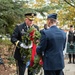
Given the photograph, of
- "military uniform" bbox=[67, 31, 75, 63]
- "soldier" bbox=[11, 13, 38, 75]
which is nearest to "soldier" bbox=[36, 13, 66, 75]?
"soldier" bbox=[11, 13, 38, 75]

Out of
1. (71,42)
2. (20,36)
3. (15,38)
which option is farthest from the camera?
(71,42)

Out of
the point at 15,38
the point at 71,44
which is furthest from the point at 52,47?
the point at 71,44

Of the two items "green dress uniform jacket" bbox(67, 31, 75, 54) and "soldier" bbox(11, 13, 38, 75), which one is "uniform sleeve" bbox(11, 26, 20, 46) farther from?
"green dress uniform jacket" bbox(67, 31, 75, 54)

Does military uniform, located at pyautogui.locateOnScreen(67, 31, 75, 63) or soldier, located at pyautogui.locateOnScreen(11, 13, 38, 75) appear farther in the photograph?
military uniform, located at pyautogui.locateOnScreen(67, 31, 75, 63)

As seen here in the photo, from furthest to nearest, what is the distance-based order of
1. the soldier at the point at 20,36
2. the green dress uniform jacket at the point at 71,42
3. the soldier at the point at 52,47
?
1. the green dress uniform jacket at the point at 71,42
2. the soldier at the point at 20,36
3. the soldier at the point at 52,47

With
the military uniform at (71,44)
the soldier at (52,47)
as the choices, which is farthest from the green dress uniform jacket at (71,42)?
the soldier at (52,47)

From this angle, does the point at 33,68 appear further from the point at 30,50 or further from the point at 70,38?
the point at 70,38

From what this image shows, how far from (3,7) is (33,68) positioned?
3115 millimetres

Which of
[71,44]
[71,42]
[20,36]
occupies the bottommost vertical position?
[71,44]

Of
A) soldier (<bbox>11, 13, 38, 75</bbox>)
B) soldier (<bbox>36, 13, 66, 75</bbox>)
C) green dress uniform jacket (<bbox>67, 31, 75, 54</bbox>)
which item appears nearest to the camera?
soldier (<bbox>36, 13, 66, 75</bbox>)

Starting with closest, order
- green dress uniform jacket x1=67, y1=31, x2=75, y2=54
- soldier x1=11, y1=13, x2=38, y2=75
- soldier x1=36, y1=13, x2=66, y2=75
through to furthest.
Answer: soldier x1=36, y1=13, x2=66, y2=75 < soldier x1=11, y1=13, x2=38, y2=75 < green dress uniform jacket x1=67, y1=31, x2=75, y2=54

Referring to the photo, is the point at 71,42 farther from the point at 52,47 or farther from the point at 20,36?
the point at 52,47

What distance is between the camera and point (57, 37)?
6.07m

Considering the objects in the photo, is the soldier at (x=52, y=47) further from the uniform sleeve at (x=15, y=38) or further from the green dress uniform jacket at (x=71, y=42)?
the green dress uniform jacket at (x=71, y=42)
